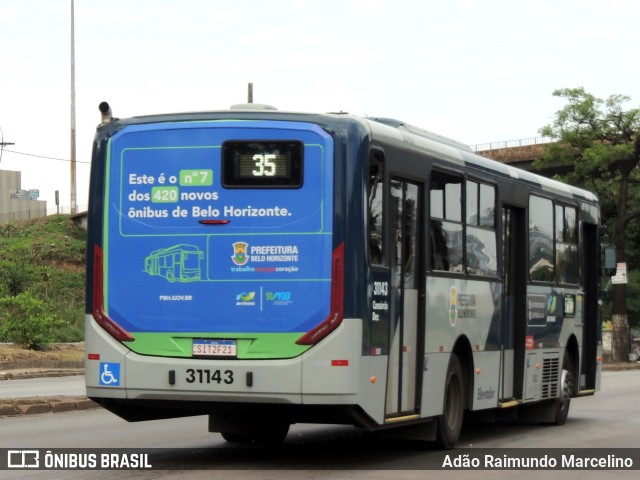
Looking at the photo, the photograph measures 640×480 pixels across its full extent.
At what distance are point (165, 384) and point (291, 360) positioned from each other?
1153 mm

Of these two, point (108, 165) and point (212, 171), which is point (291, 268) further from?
point (108, 165)

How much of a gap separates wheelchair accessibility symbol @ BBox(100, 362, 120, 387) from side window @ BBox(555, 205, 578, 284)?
318 inches

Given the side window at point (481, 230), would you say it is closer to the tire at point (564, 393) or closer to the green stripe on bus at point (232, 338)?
the tire at point (564, 393)

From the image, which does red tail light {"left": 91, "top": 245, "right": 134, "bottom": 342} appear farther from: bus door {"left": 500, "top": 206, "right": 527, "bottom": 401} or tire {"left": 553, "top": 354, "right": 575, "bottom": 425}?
tire {"left": 553, "top": 354, "right": 575, "bottom": 425}

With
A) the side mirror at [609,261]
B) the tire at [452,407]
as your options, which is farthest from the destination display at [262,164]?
the side mirror at [609,261]

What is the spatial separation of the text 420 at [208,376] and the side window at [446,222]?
112 inches

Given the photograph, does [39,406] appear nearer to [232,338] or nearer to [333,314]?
[232,338]

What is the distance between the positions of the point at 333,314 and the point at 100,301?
2.16 m

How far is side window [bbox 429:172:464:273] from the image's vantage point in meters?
13.4

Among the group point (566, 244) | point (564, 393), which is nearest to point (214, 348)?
point (564, 393)

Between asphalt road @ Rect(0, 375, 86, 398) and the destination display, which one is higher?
the destination display

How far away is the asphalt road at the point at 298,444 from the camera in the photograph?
11.5 m

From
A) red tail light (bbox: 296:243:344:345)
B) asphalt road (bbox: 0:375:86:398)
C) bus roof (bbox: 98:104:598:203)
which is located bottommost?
asphalt road (bbox: 0:375:86:398)

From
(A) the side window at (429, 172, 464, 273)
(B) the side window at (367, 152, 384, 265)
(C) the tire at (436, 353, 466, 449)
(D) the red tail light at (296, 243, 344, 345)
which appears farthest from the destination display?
(C) the tire at (436, 353, 466, 449)
